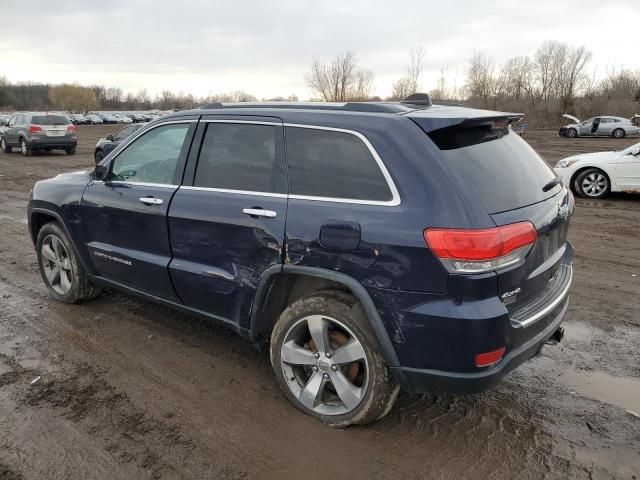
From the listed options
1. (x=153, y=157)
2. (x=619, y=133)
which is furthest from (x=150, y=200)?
(x=619, y=133)

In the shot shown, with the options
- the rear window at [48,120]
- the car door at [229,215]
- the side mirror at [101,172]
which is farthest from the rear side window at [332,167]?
the rear window at [48,120]

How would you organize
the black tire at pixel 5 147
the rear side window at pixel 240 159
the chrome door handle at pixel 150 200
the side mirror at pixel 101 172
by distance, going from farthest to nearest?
the black tire at pixel 5 147, the side mirror at pixel 101 172, the chrome door handle at pixel 150 200, the rear side window at pixel 240 159

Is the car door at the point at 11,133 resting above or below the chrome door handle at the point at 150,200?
below

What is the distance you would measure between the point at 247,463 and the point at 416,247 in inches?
56.6

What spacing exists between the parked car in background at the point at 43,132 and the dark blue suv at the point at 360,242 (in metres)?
19.8

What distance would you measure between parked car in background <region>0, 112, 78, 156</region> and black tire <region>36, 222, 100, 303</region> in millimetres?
18331

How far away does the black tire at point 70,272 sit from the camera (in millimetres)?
4617

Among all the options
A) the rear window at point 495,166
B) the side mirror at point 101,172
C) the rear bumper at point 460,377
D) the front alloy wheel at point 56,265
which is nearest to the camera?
the rear bumper at point 460,377

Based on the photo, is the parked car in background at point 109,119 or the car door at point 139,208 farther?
the parked car in background at point 109,119

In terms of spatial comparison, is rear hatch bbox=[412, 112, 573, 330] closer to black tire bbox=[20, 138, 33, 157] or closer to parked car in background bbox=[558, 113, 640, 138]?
black tire bbox=[20, 138, 33, 157]

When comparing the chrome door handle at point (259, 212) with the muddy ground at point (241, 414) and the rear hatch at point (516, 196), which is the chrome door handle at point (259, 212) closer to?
the rear hatch at point (516, 196)

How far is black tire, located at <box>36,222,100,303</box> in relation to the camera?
4.62 m

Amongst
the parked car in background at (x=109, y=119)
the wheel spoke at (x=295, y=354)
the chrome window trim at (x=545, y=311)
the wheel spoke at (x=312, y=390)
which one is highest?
the chrome window trim at (x=545, y=311)

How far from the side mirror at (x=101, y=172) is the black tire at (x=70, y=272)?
2.34ft
